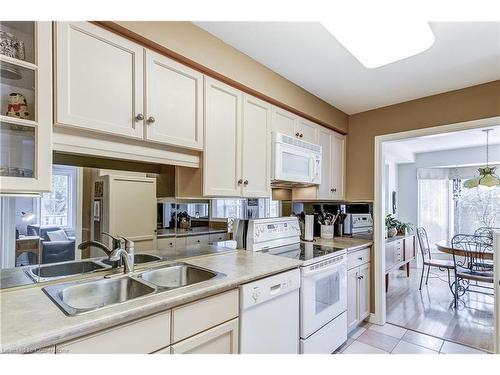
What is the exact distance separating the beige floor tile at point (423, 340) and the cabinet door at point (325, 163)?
154cm

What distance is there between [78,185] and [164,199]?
1.74 feet

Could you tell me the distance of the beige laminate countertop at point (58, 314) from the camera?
862 millimetres

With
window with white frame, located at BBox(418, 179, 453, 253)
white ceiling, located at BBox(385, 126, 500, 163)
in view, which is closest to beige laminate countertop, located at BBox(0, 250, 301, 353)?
white ceiling, located at BBox(385, 126, 500, 163)

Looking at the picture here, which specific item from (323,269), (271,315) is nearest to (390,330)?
(323,269)

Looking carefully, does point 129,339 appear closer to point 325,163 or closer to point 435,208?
point 325,163

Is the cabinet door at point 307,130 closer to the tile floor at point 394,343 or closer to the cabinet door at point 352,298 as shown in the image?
the cabinet door at point 352,298

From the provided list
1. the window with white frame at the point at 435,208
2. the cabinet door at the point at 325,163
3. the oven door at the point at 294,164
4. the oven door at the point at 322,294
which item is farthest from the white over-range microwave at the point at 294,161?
the window with white frame at the point at 435,208

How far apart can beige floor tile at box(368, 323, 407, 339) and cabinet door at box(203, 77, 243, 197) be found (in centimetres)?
212

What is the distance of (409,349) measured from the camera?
2373mm

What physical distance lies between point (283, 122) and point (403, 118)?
1.36 meters

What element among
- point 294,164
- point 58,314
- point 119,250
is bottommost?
point 58,314

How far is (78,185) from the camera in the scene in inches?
59.6
